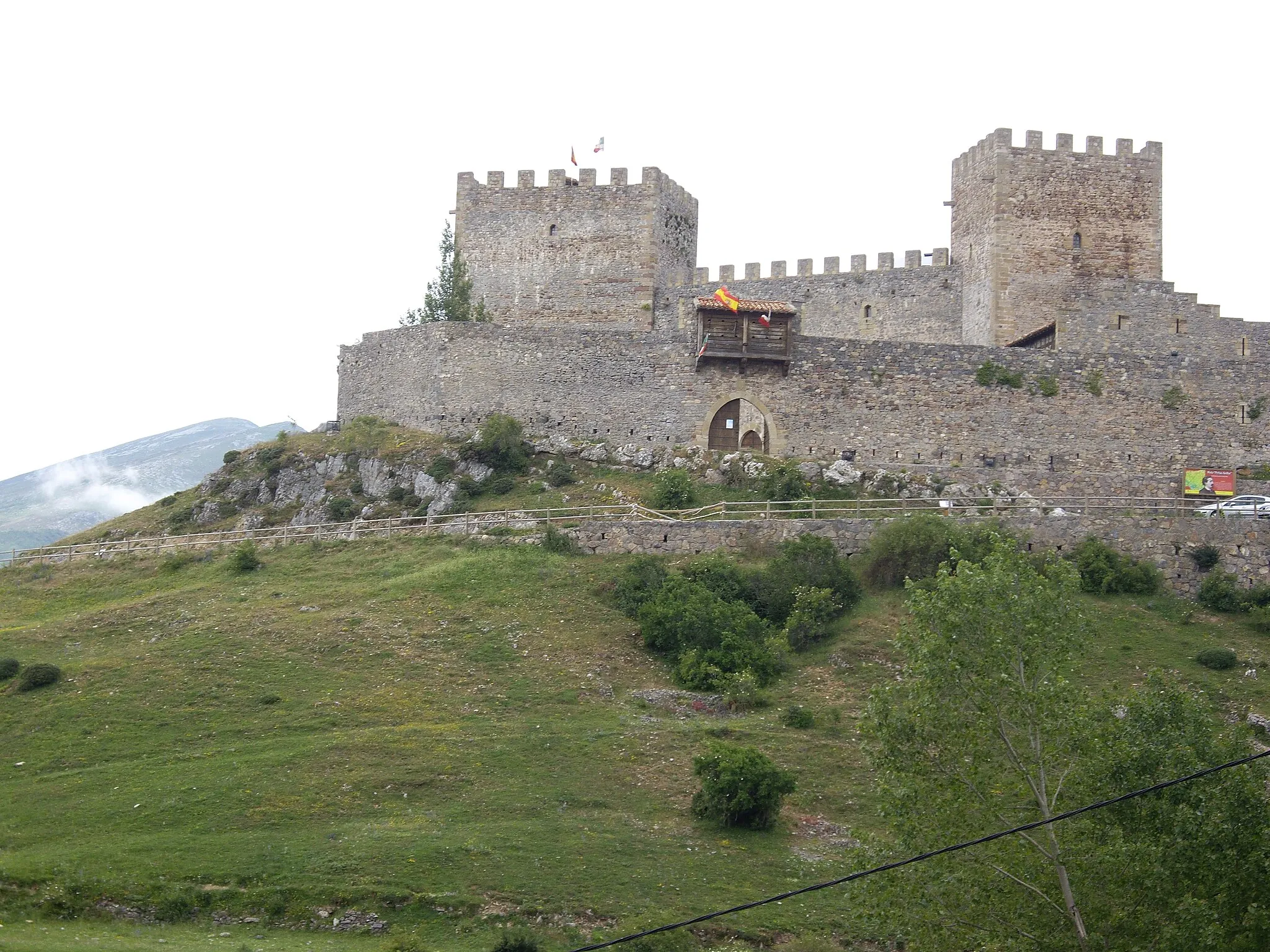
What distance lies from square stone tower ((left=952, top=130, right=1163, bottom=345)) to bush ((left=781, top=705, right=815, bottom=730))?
83.0 ft

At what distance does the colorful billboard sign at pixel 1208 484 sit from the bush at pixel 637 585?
19.3 meters

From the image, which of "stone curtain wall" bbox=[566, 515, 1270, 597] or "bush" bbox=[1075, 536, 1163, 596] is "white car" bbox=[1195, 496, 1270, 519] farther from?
"bush" bbox=[1075, 536, 1163, 596]

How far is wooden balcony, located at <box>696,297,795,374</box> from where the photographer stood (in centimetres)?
5459

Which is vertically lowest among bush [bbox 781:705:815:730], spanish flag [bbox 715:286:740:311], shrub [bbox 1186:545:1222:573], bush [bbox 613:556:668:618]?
bush [bbox 781:705:815:730]

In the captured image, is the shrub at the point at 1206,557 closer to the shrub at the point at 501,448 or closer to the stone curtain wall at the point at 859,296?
the stone curtain wall at the point at 859,296

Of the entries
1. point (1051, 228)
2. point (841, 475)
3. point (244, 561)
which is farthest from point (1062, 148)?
point (244, 561)

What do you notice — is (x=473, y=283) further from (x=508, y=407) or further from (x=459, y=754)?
(x=459, y=754)

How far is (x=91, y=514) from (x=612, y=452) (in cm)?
14648

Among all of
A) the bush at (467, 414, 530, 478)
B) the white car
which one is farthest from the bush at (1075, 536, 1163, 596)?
the bush at (467, 414, 530, 478)

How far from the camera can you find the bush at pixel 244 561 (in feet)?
156

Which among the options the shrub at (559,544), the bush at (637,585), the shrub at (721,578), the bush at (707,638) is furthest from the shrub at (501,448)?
the bush at (707,638)

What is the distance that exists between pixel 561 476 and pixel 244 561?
10407 millimetres

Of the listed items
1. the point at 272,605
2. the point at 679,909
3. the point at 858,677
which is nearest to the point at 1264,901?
the point at 679,909

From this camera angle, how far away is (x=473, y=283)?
214 ft
